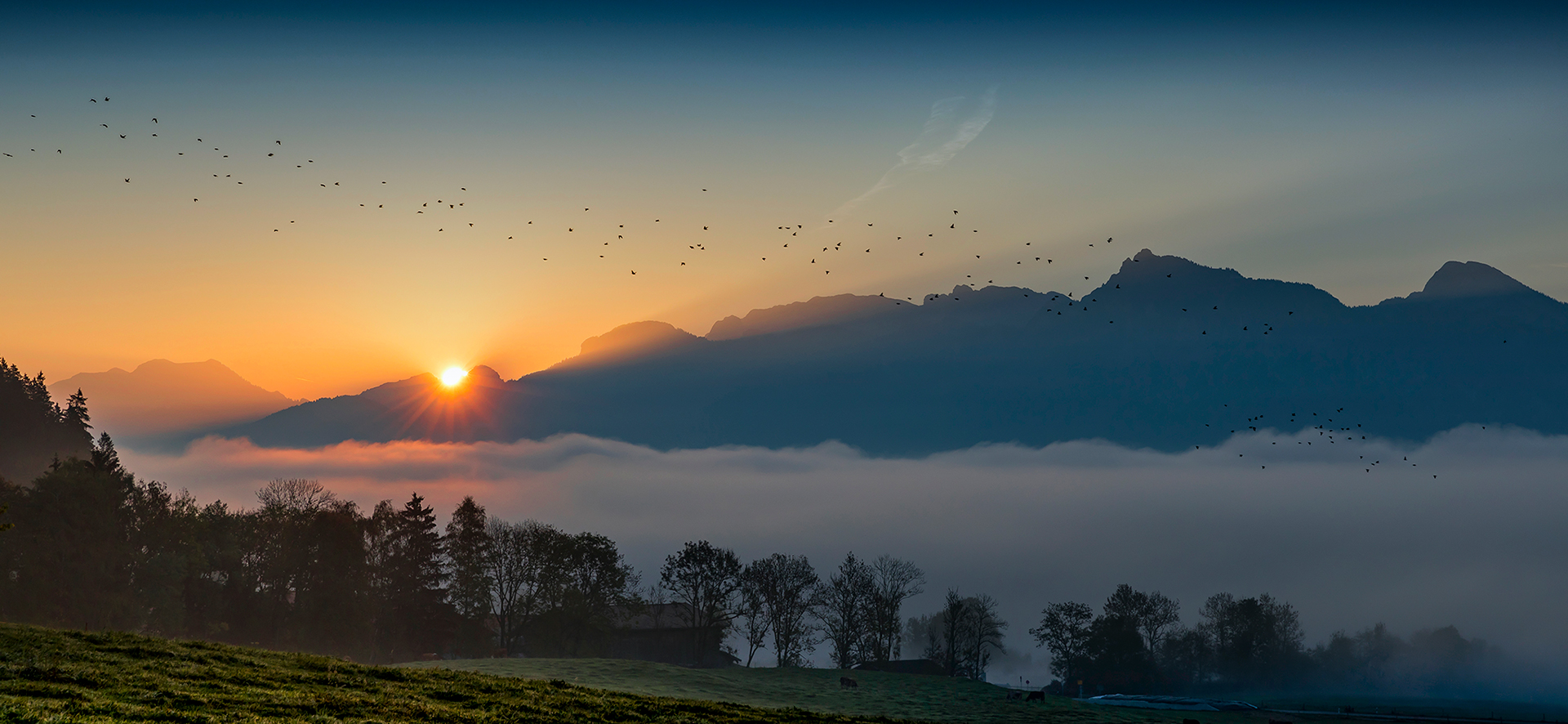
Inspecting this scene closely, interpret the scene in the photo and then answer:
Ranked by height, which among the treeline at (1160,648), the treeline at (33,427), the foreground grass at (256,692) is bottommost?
the treeline at (1160,648)

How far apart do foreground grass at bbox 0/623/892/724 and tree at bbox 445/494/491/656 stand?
278 feet

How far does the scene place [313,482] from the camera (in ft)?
445

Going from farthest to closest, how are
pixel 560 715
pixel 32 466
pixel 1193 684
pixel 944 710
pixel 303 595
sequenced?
1. pixel 1193 684
2. pixel 32 466
3. pixel 303 595
4. pixel 944 710
5. pixel 560 715

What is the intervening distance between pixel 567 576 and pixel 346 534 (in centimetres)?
3103

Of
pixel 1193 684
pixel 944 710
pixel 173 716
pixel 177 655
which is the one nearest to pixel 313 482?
pixel 944 710

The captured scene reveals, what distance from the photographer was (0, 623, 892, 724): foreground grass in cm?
2698

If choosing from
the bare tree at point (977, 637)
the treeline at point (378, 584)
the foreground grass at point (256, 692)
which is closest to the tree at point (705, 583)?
the treeline at point (378, 584)

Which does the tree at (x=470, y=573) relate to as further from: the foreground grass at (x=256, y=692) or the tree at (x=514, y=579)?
the foreground grass at (x=256, y=692)

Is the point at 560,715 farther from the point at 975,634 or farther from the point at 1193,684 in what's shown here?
the point at 1193,684

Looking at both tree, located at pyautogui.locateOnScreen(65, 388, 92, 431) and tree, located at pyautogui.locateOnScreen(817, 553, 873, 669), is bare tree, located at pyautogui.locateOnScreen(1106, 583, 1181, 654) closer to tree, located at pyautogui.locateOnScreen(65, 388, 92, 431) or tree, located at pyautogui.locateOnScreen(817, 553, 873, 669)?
tree, located at pyautogui.locateOnScreen(817, 553, 873, 669)

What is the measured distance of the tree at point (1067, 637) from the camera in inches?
6639

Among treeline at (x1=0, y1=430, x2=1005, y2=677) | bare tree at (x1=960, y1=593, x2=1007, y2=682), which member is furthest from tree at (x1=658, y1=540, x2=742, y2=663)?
bare tree at (x1=960, y1=593, x2=1007, y2=682)

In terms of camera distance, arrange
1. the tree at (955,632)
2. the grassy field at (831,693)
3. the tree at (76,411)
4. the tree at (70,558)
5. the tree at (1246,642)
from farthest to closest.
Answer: the tree at (1246,642)
the tree at (955,632)
the tree at (76,411)
the tree at (70,558)
the grassy field at (831,693)

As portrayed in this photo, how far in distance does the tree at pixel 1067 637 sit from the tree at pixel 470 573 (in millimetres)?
95540
